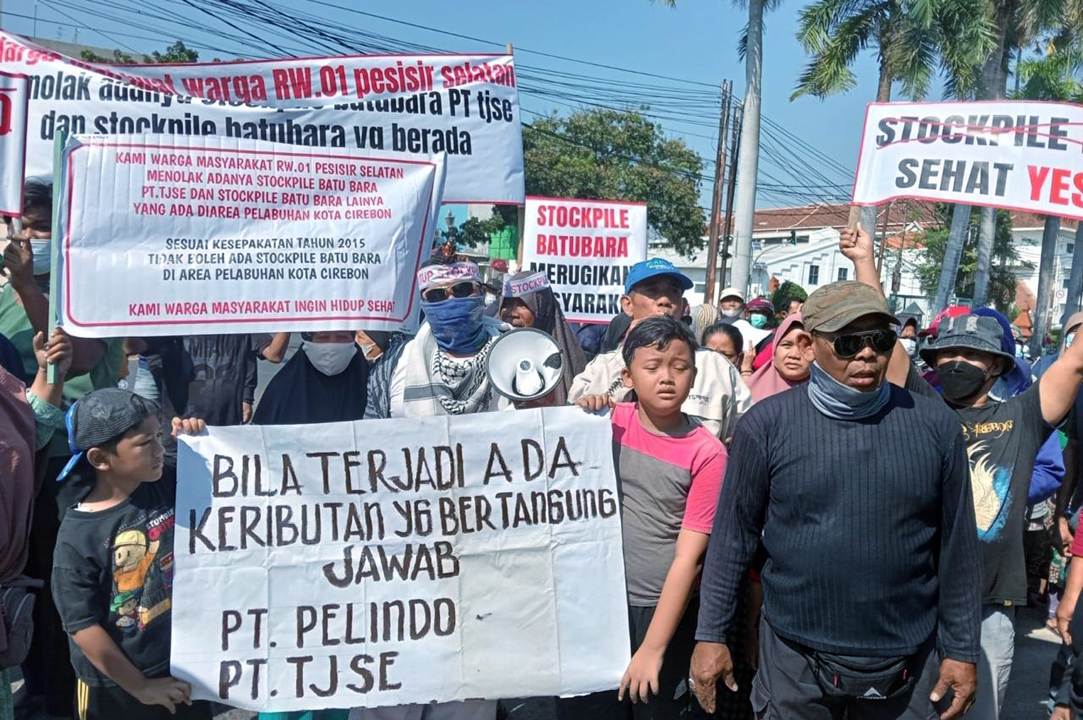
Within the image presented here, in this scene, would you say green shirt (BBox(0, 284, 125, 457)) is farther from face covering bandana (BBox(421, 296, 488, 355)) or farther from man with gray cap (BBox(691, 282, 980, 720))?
man with gray cap (BBox(691, 282, 980, 720))

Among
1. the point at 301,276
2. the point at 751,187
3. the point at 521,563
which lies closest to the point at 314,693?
the point at 521,563

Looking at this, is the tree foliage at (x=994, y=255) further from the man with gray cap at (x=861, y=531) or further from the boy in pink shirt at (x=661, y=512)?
the man with gray cap at (x=861, y=531)

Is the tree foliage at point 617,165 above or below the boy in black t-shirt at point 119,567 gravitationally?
above

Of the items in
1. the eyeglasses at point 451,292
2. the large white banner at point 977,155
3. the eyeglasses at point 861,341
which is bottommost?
the eyeglasses at point 861,341

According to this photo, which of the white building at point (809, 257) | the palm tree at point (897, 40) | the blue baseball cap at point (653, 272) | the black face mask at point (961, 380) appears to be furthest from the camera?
the white building at point (809, 257)

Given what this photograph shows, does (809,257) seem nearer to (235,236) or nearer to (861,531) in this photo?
(235,236)

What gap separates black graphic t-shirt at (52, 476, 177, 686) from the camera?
9.18 ft

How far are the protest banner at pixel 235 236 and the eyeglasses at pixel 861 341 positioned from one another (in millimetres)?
1702

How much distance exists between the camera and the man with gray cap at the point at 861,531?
2.48 meters

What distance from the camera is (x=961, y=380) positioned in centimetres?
321

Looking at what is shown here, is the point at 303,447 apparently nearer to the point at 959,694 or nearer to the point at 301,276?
the point at 301,276

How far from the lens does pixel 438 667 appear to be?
9.96 ft

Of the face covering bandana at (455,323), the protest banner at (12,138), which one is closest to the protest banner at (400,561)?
the face covering bandana at (455,323)

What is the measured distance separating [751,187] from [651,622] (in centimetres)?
1427
